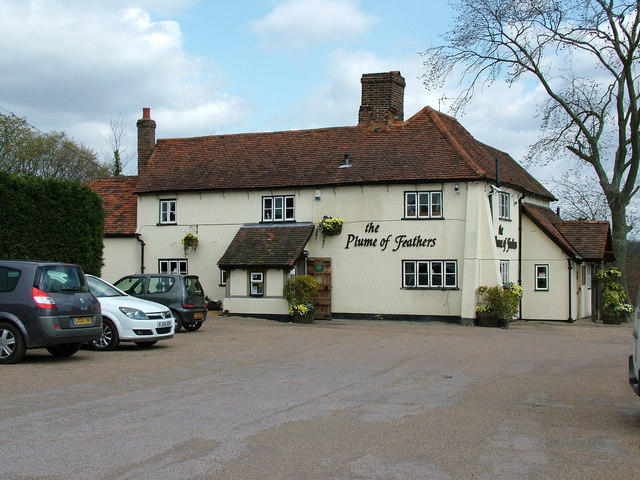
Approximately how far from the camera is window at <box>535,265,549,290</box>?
3016cm

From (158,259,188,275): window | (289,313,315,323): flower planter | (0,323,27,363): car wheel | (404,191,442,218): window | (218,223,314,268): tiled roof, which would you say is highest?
(404,191,442,218): window

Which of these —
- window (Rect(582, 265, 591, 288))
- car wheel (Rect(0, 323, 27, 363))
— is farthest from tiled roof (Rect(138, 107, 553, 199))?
car wheel (Rect(0, 323, 27, 363))

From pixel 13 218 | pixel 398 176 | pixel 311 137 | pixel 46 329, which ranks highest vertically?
pixel 311 137

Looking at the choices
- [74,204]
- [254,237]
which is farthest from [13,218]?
[254,237]

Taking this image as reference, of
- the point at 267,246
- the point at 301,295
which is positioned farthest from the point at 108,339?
the point at 267,246

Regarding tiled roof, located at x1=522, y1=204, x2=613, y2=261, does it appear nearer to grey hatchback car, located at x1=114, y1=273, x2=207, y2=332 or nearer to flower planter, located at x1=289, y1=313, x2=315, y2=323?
flower planter, located at x1=289, y1=313, x2=315, y2=323

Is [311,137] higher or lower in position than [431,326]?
higher

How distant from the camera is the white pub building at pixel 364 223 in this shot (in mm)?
27047

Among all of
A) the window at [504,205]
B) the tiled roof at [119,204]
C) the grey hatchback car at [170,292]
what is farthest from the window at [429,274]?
the tiled roof at [119,204]

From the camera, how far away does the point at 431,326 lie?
1012 inches

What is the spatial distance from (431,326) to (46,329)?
15281 mm

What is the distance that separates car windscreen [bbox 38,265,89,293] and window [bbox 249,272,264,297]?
13.8 metres

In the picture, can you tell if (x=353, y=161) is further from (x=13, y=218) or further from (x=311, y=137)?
(x=13, y=218)

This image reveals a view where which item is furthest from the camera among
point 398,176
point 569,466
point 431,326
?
point 398,176
